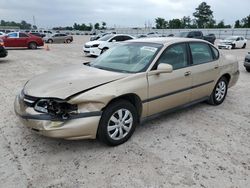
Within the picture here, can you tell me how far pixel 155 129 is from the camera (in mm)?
4160

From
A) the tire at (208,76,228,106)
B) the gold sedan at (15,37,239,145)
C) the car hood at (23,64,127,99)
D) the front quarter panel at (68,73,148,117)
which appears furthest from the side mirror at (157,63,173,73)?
the tire at (208,76,228,106)

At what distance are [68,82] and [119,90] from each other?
28.6 inches

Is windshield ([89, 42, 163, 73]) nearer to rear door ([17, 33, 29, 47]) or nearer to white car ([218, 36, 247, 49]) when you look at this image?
rear door ([17, 33, 29, 47])

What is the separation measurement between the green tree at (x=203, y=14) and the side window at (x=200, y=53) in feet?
300

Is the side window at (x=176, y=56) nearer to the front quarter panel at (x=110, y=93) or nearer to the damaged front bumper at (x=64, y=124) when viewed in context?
the front quarter panel at (x=110, y=93)

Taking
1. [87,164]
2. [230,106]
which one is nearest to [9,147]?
[87,164]

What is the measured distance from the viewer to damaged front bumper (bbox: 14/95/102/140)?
307 centimetres

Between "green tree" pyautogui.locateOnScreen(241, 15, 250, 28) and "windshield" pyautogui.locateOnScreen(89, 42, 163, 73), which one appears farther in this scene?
"green tree" pyautogui.locateOnScreen(241, 15, 250, 28)

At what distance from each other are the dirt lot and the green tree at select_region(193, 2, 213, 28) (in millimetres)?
92974

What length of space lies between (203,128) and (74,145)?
220 cm

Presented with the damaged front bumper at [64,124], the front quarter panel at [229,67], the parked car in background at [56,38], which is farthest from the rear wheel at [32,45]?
the damaged front bumper at [64,124]

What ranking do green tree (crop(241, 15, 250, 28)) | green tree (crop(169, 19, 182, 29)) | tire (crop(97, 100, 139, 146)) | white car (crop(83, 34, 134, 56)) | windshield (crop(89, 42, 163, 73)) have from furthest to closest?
green tree (crop(169, 19, 182, 29)) < green tree (crop(241, 15, 250, 28)) < white car (crop(83, 34, 134, 56)) < windshield (crop(89, 42, 163, 73)) < tire (crop(97, 100, 139, 146))

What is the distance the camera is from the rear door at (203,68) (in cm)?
463

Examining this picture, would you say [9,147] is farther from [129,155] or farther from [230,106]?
[230,106]
